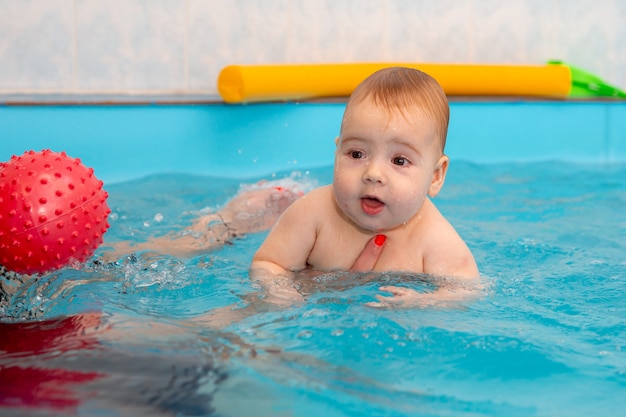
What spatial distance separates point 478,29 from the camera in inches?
269

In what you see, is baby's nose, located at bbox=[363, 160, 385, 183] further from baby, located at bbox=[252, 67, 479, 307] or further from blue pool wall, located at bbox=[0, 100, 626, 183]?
blue pool wall, located at bbox=[0, 100, 626, 183]

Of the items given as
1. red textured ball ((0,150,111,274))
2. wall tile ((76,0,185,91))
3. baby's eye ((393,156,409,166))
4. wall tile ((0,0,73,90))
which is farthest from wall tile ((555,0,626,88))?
red textured ball ((0,150,111,274))

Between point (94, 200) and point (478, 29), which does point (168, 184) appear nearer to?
point (94, 200)

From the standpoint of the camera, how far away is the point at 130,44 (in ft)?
18.1

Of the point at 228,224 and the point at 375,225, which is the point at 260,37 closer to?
the point at 228,224

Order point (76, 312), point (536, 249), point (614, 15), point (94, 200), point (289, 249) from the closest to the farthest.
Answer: point (76, 312) < point (94, 200) < point (289, 249) < point (536, 249) < point (614, 15)

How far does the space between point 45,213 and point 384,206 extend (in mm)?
941

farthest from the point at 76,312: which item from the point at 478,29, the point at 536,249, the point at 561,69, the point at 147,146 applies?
the point at 478,29

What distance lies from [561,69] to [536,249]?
9.99 feet

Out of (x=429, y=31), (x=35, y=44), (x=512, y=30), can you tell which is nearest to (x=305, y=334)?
(x=35, y=44)

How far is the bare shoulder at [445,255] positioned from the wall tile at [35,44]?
325 cm

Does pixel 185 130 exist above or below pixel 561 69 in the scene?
below

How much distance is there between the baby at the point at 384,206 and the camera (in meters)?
Answer: 2.52

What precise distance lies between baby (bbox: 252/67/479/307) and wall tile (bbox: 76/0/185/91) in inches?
118
